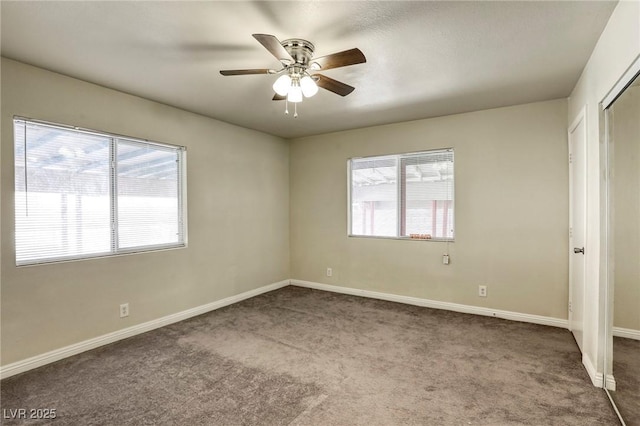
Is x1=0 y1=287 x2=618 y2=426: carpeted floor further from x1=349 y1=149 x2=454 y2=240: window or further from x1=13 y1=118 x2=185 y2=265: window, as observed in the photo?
x1=349 y1=149 x2=454 y2=240: window

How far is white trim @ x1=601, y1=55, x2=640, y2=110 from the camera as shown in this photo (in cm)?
168

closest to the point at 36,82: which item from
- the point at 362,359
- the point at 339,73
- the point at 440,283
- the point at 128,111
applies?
the point at 128,111

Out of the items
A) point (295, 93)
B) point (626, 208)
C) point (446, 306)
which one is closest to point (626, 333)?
point (626, 208)

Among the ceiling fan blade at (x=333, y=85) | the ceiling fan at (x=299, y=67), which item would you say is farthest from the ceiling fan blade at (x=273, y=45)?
the ceiling fan blade at (x=333, y=85)

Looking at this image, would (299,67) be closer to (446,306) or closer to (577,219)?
(577,219)

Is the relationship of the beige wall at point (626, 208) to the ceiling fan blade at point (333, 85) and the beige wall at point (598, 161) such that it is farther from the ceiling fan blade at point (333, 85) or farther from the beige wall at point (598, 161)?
the ceiling fan blade at point (333, 85)

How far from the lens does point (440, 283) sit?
4.17m

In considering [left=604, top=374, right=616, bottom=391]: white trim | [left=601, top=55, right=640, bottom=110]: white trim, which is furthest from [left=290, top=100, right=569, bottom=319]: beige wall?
[left=601, top=55, right=640, bottom=110]: white trim

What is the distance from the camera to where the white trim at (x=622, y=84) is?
1.68 metres

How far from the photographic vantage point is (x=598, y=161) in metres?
2.26

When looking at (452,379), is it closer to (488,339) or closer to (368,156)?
(488,339)

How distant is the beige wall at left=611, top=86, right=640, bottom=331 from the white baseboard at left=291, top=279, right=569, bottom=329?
62.1 inches

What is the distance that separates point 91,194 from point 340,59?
264 cm

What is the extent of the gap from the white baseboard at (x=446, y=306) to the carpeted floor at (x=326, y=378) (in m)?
0.15
